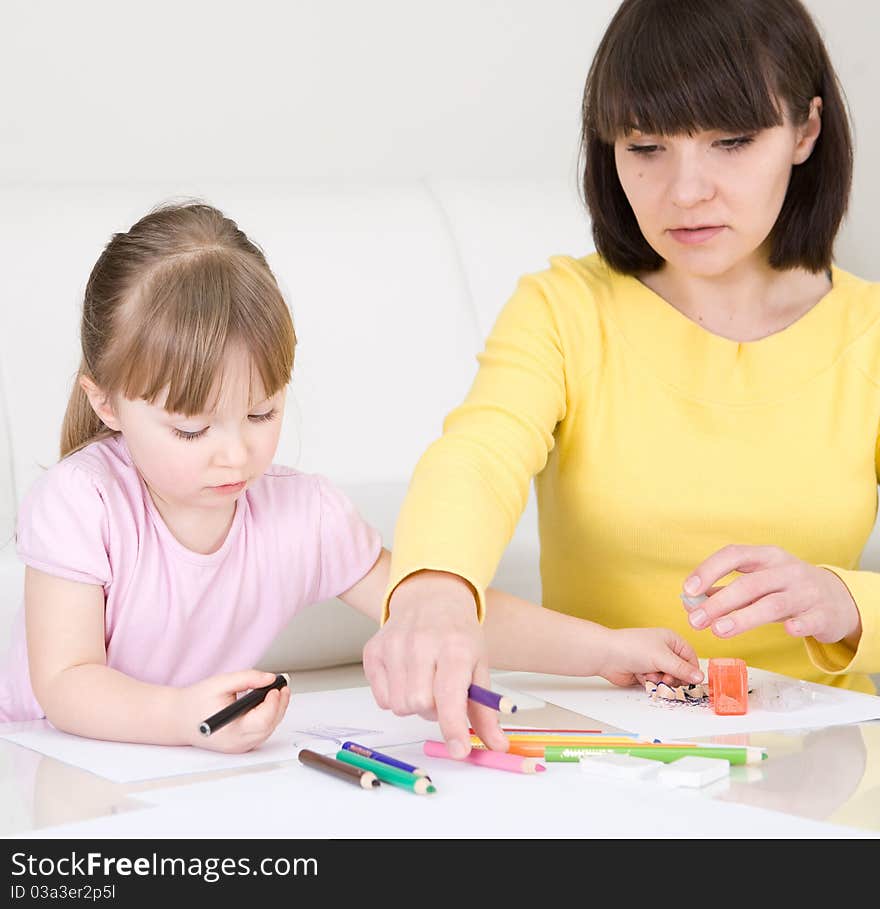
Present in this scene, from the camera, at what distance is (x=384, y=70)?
2.27m

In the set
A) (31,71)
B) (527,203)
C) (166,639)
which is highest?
(31,71)

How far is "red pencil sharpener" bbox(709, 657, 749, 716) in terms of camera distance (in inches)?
37.5

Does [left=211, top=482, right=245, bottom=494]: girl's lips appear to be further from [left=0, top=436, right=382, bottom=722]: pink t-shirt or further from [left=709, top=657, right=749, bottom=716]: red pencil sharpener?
[left=709, top=657, right=749, bottom=716]: red pencil sharpener

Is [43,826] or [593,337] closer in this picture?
[43,826]

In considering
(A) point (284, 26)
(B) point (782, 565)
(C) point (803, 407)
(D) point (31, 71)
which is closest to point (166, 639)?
(B) point (782, 565)

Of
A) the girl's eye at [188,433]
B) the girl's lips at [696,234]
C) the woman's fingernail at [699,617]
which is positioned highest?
the girl's lips at [696,234]

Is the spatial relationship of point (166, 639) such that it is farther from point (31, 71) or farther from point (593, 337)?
point (31, 71)

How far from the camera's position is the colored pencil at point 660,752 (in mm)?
812

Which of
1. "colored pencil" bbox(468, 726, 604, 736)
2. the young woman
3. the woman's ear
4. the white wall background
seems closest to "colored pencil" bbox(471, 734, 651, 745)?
"colored pencil" bbox(468, 726, 604, 736)

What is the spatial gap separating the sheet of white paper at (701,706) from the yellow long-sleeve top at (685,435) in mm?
178

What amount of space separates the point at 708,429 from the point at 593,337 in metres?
0.13

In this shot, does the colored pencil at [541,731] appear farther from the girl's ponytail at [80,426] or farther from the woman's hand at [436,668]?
the girl's ponytail at [80,426]

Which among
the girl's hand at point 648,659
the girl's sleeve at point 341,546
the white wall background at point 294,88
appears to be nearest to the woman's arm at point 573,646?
the girl's hand at point 648,659

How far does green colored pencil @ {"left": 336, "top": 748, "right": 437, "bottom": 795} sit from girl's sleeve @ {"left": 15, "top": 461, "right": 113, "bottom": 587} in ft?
1.00
